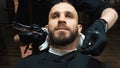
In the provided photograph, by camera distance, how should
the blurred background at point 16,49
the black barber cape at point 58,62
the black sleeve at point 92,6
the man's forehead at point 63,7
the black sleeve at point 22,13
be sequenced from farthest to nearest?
1. the blurred background at point 16,49
2. the black sleeve at point 22,13
3. the black sleeve at point 92,6
4. the man's forehead at point 63,7
5. the black barber cape at point 58,62

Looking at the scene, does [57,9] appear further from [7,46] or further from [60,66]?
[7,46]

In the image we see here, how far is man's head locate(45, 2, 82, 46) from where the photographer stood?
4.66 feet

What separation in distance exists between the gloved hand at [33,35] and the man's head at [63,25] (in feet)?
0.16

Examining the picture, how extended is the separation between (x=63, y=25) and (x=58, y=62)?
7.4 inches

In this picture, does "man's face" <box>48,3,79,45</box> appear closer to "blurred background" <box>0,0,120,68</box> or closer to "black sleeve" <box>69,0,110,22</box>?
"black sleeve" <box>69,0,110,22</box>

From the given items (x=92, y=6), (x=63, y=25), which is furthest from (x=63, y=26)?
(x=92, y=6)

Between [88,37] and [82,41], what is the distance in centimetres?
13

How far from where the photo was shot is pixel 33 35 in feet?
4.74

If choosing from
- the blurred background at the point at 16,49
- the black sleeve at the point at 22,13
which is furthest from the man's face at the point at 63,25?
the blurred background at the point at 16,49

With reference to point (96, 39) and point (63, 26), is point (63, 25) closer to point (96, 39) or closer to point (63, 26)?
point (63, 26)

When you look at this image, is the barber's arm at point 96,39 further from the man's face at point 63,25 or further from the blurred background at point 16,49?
the blurred background at point 16,49

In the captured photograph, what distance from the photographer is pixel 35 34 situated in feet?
4.75

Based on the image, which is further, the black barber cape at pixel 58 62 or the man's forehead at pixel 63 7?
the man's forehead at pixel 63 7

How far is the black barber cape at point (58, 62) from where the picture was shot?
1.38 meters
